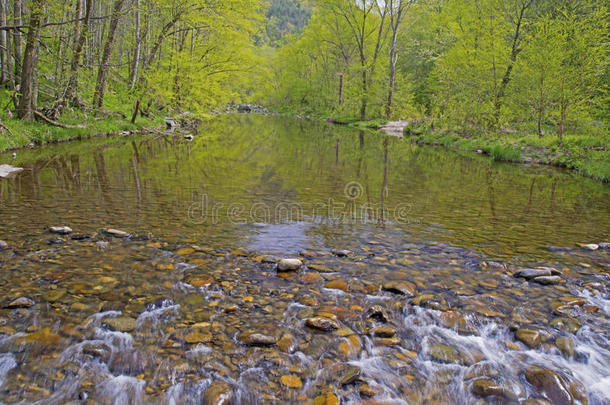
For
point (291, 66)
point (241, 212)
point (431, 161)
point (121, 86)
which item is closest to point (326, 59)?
point (291, 66)

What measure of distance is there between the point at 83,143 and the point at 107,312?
1482 cm

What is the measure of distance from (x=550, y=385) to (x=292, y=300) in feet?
8.55

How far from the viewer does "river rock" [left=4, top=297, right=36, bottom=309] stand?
12.3 ft

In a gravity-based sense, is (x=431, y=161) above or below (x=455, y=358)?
above

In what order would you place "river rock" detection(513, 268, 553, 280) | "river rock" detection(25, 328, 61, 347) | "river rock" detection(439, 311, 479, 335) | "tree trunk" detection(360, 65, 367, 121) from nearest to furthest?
"river rock" detection(25, 328, 61, 347) < "river rock" detection(439, 311, 479, 335) < "river rock" detection(513, 268, 553, 280) < "tree trunk" detection(360, 65, 367, 121)

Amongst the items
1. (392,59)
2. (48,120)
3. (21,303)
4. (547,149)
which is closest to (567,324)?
(21,303)

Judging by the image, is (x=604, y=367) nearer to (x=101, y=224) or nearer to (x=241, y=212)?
(x=241, y=212)

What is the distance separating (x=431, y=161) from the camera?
16.6 meters

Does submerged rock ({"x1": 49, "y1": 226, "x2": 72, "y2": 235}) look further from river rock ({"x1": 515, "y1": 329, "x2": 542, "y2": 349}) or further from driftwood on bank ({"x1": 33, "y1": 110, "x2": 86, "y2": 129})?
driftwood on bank ({"x1": 33, "y1": 110, "x2": 86, "y2": 129})

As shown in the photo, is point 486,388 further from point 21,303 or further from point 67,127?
point 67,127

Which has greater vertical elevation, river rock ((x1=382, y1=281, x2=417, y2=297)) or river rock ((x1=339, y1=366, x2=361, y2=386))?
river rock ((x1=382, y1=281, x2=417, y2=297))

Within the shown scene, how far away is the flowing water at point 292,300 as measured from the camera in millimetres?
3113

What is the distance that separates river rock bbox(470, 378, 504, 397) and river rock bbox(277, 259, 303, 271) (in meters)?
2.55

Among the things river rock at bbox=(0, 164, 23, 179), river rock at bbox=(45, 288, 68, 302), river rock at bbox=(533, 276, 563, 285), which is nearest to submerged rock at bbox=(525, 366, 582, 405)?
river rock at bbox=(533, 276, 563, 285)
